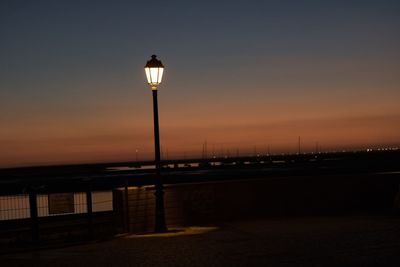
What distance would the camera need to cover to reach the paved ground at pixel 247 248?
9305mm

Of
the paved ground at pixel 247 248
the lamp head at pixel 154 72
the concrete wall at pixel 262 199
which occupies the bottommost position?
the paved ground at pixel 247 248

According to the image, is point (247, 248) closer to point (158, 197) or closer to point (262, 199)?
point (158, 197)

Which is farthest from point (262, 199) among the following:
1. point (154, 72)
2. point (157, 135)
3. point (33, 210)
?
point (33, 210)

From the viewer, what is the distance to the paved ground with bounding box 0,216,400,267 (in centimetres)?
930

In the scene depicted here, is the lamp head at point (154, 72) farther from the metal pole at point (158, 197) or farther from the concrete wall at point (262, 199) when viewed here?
the concrete wall at point (262, 199)

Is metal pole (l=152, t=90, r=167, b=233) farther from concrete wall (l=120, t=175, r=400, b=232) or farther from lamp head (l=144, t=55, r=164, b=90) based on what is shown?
concrete wall (l=120, t=175, r=400, b=232)

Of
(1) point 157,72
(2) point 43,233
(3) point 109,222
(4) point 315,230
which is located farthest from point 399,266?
(2) point 43,233

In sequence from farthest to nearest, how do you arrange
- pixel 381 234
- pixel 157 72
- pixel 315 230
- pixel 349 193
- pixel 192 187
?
pixel 349 193 < pixel 192 187 < pixel 157 72 < pixel 315 230 < pixel 381 234

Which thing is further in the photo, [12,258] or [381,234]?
[381,234]

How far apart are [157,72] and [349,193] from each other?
7.46m

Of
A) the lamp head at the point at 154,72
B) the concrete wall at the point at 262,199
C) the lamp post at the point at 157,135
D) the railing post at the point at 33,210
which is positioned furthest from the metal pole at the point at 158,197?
the railing post at the point at 33,210

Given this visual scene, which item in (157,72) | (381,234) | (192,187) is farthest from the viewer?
(192,187)

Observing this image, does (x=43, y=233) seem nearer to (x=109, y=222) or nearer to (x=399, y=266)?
(x=109, y=222)

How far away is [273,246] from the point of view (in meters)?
10.6
